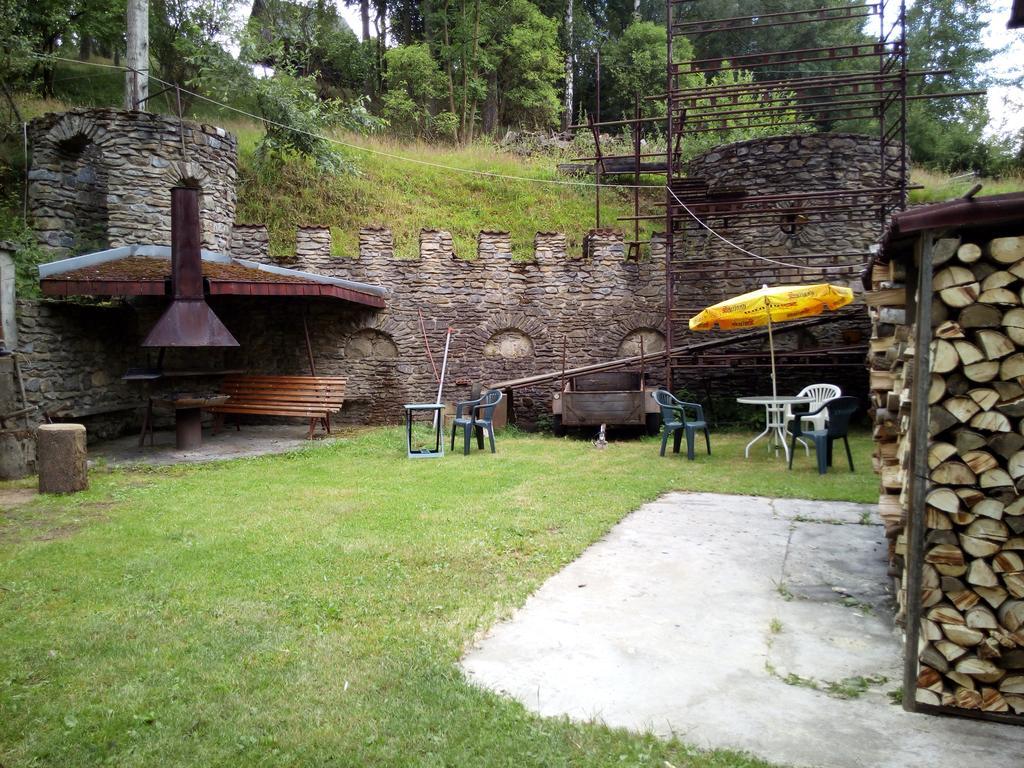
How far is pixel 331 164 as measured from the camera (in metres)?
16.6

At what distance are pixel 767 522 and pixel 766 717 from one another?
3500 millimetres

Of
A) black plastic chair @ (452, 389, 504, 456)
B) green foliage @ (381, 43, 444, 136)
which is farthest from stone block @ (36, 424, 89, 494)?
green foliage @ (381, 43, 444, 136)

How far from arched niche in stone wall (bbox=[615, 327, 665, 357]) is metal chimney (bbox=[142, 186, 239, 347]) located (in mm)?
7237

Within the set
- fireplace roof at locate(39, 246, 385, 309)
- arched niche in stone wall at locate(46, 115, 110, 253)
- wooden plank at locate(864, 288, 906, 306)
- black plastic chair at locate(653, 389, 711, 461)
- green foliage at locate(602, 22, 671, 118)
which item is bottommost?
black plastic chair at locate(653, 389, 711, 461)

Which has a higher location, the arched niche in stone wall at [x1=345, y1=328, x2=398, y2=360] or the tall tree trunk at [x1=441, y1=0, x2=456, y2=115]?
the tall tree trunk at [x1=441, y1=0, x2=456, y2=115]

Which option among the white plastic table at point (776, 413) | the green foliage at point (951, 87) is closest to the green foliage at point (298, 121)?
the white plastic table at point (776, 413)

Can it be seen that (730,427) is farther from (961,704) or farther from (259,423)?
(961,704)

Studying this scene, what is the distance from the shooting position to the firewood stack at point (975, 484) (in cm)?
296

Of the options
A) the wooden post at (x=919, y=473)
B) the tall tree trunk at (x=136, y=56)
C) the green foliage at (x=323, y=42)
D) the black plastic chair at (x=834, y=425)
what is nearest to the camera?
the wooden post at (x=919, y=473)

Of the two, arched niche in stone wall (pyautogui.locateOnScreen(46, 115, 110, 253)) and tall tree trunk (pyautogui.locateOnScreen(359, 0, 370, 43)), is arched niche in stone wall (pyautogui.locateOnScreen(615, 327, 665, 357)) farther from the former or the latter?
tall tree trunk (pyautogui.locateOnScreen(359, 0, 370, 43))

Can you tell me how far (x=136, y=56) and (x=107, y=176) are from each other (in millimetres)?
3898

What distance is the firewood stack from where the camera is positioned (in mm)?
2963

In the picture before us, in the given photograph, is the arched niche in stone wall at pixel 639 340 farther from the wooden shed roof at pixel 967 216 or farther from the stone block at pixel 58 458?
the wooden shed roof at pixel 967 216

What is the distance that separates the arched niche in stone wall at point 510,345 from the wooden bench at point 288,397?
3.24 meters
